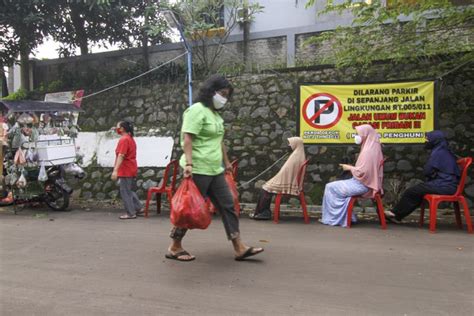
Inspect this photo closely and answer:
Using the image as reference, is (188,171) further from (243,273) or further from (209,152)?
(243,273)

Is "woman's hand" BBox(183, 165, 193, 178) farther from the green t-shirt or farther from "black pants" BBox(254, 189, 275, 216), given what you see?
"black pants" BBox(254, 189, 275, 216)

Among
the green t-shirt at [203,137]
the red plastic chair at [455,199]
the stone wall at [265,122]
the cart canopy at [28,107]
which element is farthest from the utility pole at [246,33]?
the green t-shirt at [203,137]

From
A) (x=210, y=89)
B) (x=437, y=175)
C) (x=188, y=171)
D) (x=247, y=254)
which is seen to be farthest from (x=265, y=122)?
(x=188, y=171)

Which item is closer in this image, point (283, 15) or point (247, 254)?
point (247, 254)

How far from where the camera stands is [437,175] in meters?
6.04

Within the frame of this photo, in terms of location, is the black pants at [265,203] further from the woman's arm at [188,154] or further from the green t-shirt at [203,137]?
the woman's arm at [188,154]

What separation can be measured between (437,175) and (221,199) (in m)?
3.33

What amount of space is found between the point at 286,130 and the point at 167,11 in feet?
11.6

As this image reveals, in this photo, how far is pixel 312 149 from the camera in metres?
8.29

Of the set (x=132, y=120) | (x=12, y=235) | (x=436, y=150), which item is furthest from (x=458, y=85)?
(x=12, y=235)

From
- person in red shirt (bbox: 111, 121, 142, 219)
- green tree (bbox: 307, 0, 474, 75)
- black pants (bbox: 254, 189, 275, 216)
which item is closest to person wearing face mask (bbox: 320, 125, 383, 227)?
black pants (bbox: 254, 189, 275, 216)

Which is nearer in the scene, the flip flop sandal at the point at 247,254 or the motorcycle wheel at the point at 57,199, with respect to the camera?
the flip flop sandal at the point at 247,254

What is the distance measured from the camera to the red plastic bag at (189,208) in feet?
13.6

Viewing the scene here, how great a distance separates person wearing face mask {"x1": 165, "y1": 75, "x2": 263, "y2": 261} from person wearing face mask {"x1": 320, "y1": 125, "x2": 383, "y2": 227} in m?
2.28
